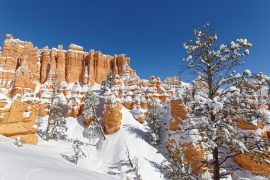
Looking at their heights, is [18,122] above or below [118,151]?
above

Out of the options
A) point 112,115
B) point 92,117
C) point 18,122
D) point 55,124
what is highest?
point 112,115

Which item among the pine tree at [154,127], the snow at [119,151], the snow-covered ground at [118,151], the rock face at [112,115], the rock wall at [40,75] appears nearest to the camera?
the snow-covered ground at [118,151]

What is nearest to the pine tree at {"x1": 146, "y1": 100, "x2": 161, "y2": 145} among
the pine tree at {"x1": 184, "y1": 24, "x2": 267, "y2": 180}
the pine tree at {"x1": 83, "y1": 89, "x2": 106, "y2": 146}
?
the pine tree at {"x1": 83, "y1": 89, "x2": 106, "y2": 146}

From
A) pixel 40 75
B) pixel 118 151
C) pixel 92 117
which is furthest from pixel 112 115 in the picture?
pixel 40 75

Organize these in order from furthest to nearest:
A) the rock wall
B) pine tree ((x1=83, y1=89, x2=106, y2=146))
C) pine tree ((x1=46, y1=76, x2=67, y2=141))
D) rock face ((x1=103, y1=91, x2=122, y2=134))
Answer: pine tree ((x1=83, y1=89, x2=106, y2=146)) < rock face ((x1=103, y1=91, x2=122, y2=134)) < pine tree ((x1=46, y1=76, x2=67, y2=141)) < the rock wall

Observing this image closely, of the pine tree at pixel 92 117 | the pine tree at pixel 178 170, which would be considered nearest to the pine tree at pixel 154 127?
the pine tree at pixel 92 117

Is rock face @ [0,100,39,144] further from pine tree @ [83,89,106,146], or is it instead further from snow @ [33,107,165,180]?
pine tree @ [83,89,106,146]

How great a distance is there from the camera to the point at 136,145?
35.6 meters

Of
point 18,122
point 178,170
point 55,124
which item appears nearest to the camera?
point 178,170

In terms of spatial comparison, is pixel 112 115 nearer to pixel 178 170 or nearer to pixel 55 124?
pixel 55 124

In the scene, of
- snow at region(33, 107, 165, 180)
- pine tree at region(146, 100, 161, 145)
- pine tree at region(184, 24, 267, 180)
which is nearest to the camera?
pine tree at region(184, 24, 267, 180)

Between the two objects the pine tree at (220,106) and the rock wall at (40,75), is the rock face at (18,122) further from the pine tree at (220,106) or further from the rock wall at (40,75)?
the pine tree at (220,106)

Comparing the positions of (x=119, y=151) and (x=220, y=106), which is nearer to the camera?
(x=220, y=106)

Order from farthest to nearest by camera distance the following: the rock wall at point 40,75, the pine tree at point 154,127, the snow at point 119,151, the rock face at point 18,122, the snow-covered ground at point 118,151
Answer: the pine tree at point 154,127, the rock wall at point 40,75, the rock face at point 18,122, the snow at point 119,151, the snow-covered ground at point 118,151
